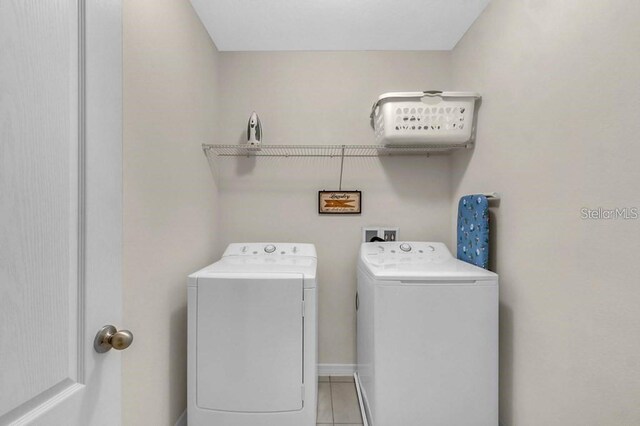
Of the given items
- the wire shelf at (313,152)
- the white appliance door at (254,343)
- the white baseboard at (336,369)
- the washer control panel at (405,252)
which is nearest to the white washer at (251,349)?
the white appliance door at (254,343)

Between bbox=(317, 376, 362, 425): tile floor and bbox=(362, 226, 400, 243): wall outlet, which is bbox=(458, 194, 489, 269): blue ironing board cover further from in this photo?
bbox=(317, 376, 362, 425): tile floor

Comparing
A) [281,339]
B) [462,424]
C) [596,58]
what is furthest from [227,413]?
[596,58]

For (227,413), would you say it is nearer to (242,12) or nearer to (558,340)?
(558,340)

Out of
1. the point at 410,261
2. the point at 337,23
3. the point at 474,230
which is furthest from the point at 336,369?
the point at 337,23

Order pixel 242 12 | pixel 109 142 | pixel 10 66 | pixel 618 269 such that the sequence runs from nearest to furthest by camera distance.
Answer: pixel 10 66 → pixel 109 142 → pixel 618 269 → pixel 242 12

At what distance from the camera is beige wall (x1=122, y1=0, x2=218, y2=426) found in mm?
1222

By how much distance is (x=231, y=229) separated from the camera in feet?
7.61

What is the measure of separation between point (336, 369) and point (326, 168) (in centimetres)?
151

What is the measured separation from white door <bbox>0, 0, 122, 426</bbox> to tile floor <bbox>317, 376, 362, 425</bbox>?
1423 millimetres

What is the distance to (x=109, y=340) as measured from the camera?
2.25 feet

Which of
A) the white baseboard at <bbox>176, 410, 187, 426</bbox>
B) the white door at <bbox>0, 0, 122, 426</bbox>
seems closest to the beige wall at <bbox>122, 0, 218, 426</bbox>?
the white baseboard at <bbox>176, 410, 187, 426</bbox>

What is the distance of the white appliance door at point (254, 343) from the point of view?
57.9 inches

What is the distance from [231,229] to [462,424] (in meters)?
1.82

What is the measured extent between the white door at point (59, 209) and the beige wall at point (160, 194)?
527 mm
